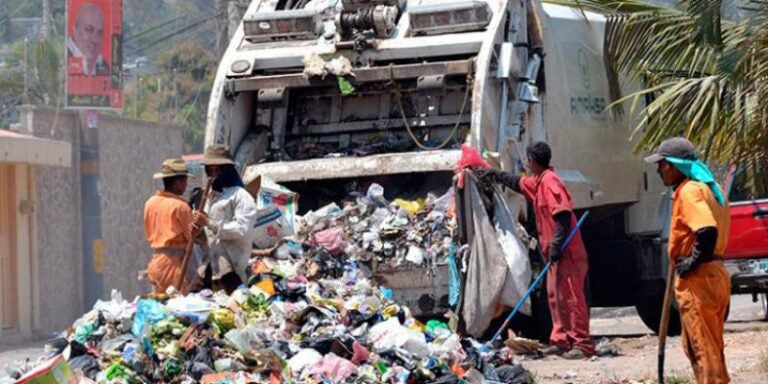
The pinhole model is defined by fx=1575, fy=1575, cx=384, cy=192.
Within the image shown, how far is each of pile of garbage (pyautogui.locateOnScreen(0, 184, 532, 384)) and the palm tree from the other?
2.25 meters

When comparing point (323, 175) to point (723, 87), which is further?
point (323, 175)

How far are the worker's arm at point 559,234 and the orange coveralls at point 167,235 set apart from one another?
8.29 ft

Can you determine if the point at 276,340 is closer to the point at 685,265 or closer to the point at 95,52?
the point at 685,265

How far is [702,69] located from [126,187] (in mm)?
14202

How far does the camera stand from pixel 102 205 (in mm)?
23016

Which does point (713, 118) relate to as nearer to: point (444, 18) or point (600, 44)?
point (444, 18)

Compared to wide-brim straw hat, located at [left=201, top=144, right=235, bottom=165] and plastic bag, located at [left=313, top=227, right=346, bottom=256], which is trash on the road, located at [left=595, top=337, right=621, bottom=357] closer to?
plastic bag, located at [left=313, top=227, right=346, bottom=256]

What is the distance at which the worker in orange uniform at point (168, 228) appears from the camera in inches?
394

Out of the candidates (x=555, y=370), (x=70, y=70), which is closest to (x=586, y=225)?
(x=555, y=370)

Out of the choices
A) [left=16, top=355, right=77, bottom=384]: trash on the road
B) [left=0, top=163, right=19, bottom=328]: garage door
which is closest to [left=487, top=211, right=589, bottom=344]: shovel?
[left=16, top=355, right=77, bottom=384]: trash on the road

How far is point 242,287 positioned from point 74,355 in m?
1.56

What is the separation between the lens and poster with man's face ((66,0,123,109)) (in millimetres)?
26250

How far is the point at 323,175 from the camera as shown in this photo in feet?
38.0

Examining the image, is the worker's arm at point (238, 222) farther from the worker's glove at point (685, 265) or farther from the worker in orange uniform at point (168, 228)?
the worker's glove at point (685, 265)
